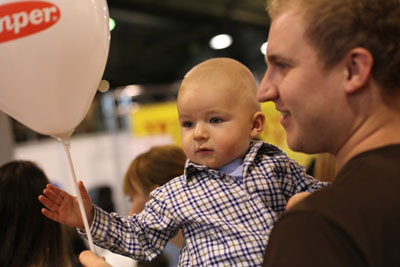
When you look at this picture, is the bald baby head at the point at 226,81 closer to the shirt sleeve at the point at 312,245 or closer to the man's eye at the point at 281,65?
the man's eye at the point at 281,65

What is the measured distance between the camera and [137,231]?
1.41m

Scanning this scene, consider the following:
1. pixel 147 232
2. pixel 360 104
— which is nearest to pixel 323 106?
pixel 360 104

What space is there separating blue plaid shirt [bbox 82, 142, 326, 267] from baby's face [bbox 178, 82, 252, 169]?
0.05m

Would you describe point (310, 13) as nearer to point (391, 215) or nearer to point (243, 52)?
point (391, 215)

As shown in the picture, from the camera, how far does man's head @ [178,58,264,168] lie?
55.2 inches

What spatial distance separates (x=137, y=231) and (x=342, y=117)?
75 centimetres

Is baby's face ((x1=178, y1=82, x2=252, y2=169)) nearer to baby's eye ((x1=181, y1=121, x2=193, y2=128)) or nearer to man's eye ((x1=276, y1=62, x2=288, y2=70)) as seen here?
baby's eye ((x1=181, y1=121, x2=193, y2=128))

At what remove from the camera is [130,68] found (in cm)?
1333

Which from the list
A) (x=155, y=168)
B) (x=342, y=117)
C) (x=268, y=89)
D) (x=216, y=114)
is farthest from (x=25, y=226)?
(x=342, y=117)

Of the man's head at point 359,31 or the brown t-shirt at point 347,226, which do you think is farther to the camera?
the man's head at point 359,31

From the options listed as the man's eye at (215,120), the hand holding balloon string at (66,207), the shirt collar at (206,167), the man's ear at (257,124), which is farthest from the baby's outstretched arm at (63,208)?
the man's ear at (257,124)

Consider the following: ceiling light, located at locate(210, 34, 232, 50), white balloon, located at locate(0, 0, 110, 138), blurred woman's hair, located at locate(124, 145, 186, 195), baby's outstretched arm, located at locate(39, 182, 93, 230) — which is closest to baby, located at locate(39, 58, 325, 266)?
baby's outstretched arm, located at locate(39, 182, 93, 230)

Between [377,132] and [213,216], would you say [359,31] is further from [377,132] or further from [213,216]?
[213,216]

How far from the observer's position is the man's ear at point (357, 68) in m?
0.92
